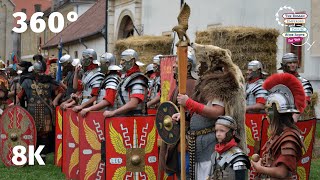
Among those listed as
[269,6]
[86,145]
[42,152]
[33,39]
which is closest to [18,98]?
[42,152]

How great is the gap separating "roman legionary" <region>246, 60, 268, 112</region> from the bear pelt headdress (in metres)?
2.70

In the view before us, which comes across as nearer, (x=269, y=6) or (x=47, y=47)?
(x=269, y=6)

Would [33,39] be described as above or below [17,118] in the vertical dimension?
above

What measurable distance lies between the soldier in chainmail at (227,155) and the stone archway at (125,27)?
917 inches

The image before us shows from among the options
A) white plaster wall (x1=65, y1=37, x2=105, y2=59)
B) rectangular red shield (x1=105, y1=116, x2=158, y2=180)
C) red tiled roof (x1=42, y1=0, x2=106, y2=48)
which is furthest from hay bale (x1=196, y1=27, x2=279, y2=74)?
white plaster wall (x1=65, y1=37, x2=105, y2=59)

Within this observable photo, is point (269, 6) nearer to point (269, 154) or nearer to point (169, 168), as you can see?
point (169, 168)

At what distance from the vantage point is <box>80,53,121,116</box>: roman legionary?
307 inches

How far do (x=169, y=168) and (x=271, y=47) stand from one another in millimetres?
6068

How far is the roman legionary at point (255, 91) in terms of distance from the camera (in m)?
8.48

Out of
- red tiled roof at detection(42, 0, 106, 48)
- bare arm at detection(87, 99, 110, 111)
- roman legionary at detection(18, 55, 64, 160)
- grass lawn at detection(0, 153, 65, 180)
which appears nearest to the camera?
bare arm at detection(87, 99, 110, 111)

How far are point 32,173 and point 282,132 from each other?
594cm

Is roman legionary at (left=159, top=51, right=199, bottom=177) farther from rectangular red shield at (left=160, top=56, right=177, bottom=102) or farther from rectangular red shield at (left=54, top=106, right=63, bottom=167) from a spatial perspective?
rectangular red shield at (left=54, top=106, right=63, bottom=167)

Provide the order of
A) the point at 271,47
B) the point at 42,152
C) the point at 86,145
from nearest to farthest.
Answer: the point at 86,145
the point at 42,152
the point at 271,47

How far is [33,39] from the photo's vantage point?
202 ft
